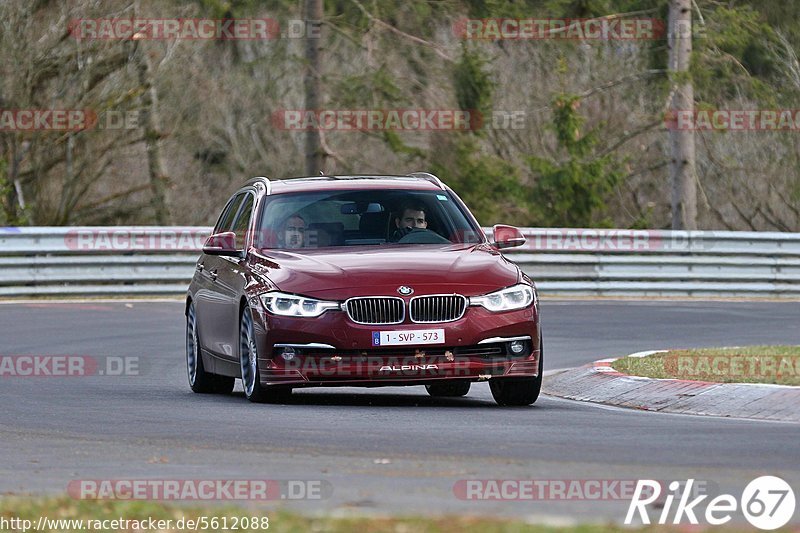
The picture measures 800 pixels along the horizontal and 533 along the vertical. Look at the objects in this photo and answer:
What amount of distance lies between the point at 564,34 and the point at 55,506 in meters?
29.0

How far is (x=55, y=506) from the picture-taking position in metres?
7.35

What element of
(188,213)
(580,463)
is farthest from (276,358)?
(188,213)

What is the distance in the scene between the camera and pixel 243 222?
13.9 meters

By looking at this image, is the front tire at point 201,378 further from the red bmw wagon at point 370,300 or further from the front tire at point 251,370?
the front tire at point 251,370

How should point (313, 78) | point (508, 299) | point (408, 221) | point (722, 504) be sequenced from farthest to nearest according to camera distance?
point (313, 78), point (408, 221), point (508, 299), point (722, 504)

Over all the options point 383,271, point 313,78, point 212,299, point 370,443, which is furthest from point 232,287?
point 313,78

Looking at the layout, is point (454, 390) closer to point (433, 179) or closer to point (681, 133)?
point (433, 179)

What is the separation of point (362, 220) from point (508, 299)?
5.27ft

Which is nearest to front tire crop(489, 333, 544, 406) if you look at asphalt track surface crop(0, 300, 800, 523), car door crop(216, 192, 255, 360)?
asphalt track surface crop(0, 300, 800, 523)

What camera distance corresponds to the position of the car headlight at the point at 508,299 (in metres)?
11.8

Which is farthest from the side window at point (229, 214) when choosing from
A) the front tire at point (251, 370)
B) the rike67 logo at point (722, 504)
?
the rike67 logo at point (722, 504)

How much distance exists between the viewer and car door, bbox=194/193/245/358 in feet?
43.9

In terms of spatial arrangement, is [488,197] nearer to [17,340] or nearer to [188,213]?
[188,213]

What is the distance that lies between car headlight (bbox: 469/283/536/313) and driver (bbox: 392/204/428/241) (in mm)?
1289
